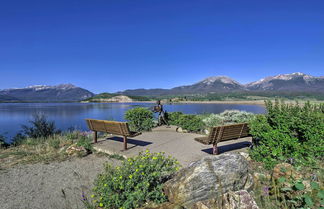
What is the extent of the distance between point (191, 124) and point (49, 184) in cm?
644

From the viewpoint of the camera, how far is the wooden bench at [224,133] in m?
4.66

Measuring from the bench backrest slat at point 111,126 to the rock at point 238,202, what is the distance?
3.94 m

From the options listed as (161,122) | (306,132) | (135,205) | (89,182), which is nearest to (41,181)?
(89,182)

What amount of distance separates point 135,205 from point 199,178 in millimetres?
966

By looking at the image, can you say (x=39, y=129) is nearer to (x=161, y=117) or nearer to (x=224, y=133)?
(x=161, y=117)

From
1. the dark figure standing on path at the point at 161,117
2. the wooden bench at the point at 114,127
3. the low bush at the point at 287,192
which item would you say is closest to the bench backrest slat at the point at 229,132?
the low bush at the point at 287,192

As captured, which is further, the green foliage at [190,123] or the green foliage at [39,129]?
the green foliage at [39,129]

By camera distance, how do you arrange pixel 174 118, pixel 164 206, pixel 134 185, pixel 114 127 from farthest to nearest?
pixel 174 118
pixel 114 127
pixel 134 185
pixel 164 206

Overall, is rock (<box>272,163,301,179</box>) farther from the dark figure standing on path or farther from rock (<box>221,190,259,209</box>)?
the dark figure standing on path

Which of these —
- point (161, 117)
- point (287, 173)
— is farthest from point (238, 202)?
point (161, 117)

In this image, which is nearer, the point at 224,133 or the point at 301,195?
the point at 301,195

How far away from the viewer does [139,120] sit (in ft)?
30.5

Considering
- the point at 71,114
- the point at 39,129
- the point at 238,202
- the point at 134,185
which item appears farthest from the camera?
the point at 71,114

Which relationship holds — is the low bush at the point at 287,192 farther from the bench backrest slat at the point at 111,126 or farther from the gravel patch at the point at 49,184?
the bench backrest slat at the point at 111,126
